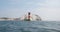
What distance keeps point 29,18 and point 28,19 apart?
1.78 metres

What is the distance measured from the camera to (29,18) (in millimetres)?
122000

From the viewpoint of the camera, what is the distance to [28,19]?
123375mm

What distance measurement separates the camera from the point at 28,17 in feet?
392

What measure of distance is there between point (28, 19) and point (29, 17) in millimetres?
4618

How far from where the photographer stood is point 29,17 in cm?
11912

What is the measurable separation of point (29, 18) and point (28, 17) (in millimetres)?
2733

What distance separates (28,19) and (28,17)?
4.20 metres

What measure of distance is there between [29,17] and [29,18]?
2986 mm
